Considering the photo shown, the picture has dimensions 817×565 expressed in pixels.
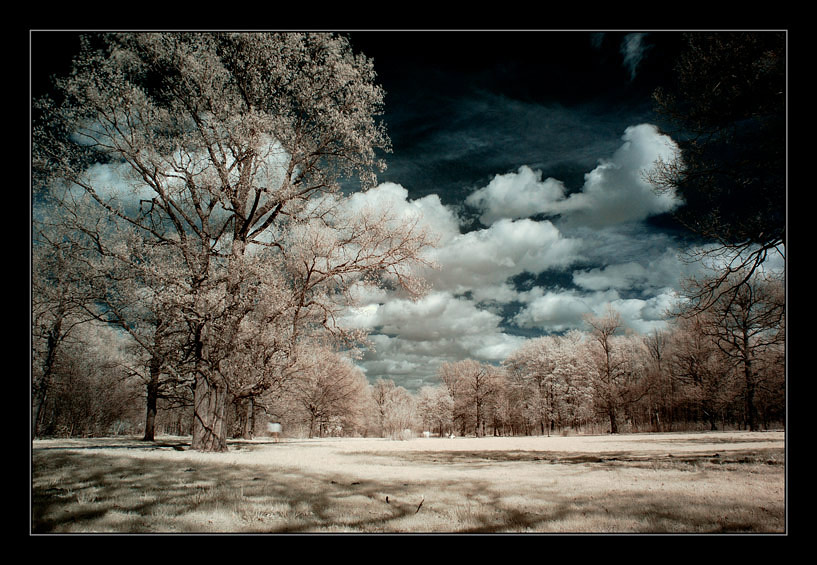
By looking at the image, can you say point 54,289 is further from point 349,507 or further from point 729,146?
point 729,146

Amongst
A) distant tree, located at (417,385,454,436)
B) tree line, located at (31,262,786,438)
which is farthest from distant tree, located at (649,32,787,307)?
distant tree, located at (417,385,454,436)

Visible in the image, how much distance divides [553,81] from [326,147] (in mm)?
6342

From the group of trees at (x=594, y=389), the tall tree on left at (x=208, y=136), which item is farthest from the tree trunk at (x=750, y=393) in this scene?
the tall tree on left at (x=208, y=136)

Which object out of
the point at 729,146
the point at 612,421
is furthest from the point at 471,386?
the point at 729,146

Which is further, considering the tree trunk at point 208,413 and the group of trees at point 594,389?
the group of trees at point 594,389

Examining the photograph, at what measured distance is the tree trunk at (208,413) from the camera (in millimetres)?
12055

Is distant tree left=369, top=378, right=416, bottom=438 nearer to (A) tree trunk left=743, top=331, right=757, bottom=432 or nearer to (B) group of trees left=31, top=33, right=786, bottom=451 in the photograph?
(A) tree trunk left=743, top=331, right=757, bottom=432

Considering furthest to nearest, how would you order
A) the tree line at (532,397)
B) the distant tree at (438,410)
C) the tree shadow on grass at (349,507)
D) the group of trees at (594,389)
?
the distant tree at (438,410)
the group of trees at (594,389)
the tree line at (532,397)
the tree shadow on grass at (349,507)

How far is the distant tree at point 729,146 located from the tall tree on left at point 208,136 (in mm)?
6684

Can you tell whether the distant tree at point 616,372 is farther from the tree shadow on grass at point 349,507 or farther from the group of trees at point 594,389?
the tree shadow on grass at point 349,507

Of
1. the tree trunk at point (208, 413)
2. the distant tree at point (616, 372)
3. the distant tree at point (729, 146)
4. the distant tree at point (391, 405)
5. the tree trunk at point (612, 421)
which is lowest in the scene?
the distant tree at point (391, 405)

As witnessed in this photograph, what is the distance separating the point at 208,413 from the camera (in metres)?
12.1

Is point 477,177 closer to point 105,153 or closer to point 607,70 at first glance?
point 607,70

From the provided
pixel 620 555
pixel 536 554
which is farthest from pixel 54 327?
pixel 620 555
